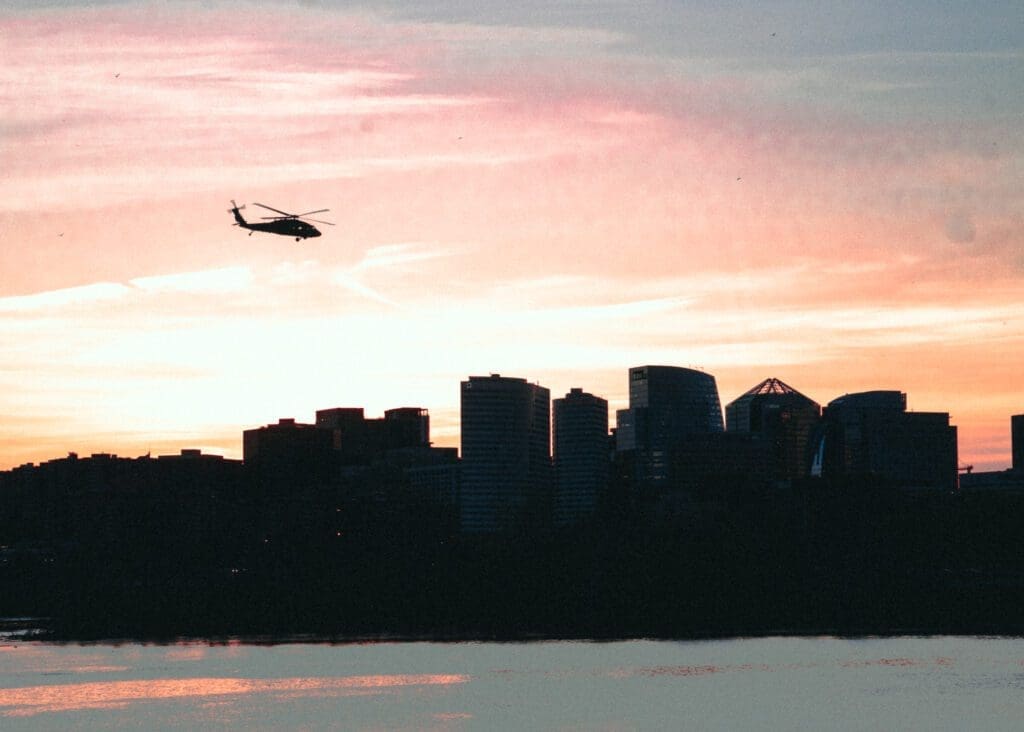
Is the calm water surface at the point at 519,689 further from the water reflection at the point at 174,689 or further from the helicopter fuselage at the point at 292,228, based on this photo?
the helicopter fuselage at the point at 292,228

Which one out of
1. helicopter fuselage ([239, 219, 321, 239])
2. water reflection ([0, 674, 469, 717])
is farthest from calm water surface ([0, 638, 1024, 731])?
helicopter fuselage ([239, 219, 321, 239])

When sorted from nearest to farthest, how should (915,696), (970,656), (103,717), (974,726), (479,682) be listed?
1. (974,726)
2. (103,717)
3. (915,696)
4. (479,682)
5. (970,656)

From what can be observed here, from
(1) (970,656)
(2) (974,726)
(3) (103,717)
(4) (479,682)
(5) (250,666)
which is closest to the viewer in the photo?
(2) (974,726)

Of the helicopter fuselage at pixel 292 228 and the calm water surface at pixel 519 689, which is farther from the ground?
the helicopter fuselage at pixel 292 228

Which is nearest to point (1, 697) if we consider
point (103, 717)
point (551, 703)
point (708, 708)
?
point (103, 717)

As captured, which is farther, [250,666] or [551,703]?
[250,666]

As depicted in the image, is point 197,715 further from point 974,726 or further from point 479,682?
point 974,726

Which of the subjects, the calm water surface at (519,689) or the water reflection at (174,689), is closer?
the calm water surface at (519,689)

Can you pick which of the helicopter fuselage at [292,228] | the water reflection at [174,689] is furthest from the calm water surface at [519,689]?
the helicopter fuselage at [292,228]

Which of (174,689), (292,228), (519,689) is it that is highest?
(292,228)
